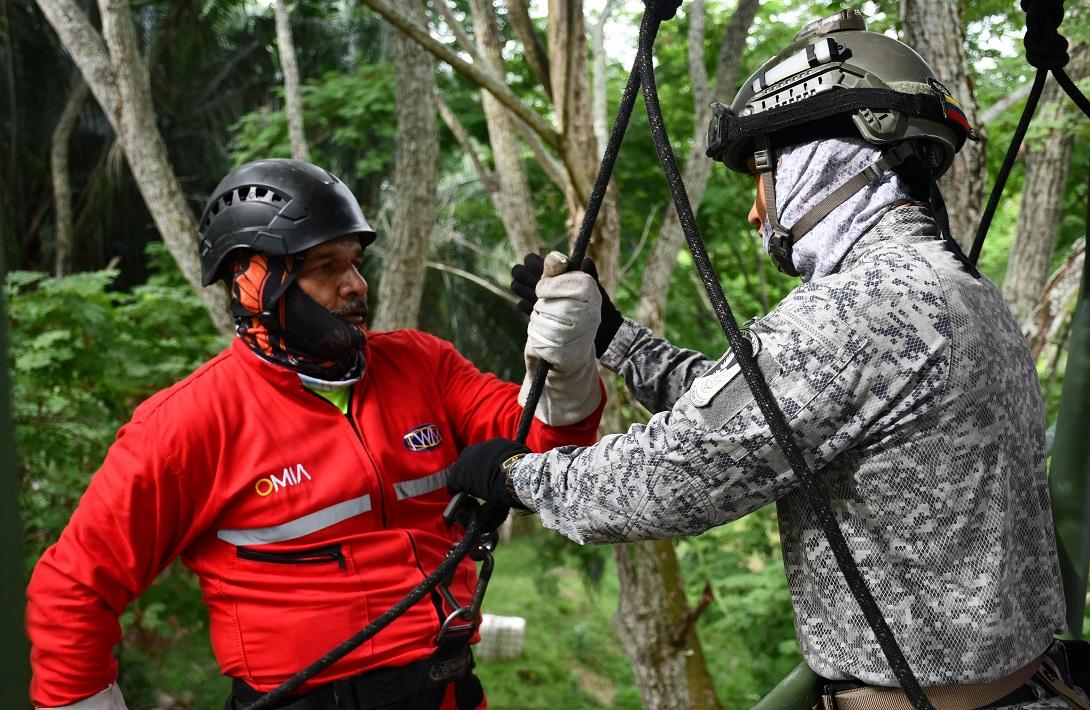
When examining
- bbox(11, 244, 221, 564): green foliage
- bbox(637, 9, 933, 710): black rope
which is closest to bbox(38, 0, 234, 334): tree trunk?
bbox(11, 244, 221, 564): green foliage

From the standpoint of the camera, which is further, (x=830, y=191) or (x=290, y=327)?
(x=290, y=327)

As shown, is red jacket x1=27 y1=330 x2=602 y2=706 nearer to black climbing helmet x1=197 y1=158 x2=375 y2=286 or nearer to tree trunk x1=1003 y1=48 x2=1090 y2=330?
black climbing helmet x1=197 y1=158 x2=375 y2=286

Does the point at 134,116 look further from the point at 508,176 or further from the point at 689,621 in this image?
the point at 689,621

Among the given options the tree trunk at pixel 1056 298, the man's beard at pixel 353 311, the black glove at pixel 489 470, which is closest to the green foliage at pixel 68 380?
the man's beard at pixel 353 311

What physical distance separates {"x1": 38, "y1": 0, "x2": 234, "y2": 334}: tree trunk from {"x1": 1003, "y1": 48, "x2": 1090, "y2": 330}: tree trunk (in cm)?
496

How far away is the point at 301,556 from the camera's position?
246 centimetres

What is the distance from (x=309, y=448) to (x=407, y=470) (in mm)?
257

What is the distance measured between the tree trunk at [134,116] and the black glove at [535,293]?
11.0 ft

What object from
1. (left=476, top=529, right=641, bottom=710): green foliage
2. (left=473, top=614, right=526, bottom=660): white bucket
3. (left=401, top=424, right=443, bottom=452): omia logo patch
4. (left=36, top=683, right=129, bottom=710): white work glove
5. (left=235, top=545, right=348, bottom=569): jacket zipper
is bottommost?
(left=476, top=529, right=641, bottom=710): green foliage

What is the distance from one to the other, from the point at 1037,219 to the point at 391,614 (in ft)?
19.0

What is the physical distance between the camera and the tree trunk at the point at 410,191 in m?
5.79

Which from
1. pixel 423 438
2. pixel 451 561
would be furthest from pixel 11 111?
pixel 451 561

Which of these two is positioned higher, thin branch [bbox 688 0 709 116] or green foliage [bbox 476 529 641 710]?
thin branch [bbox 688 0 709 116]

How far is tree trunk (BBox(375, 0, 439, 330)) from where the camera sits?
5.79m
